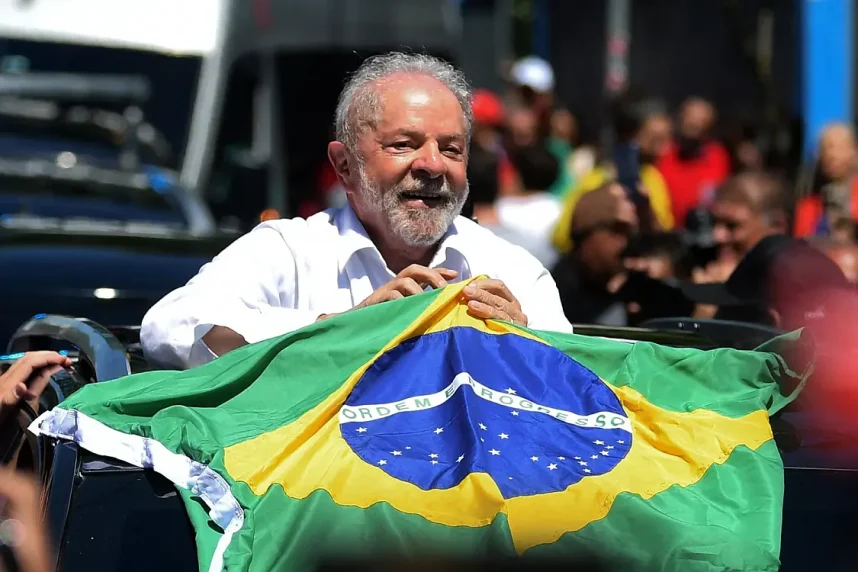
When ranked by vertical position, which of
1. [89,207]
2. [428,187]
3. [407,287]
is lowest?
[89,207]

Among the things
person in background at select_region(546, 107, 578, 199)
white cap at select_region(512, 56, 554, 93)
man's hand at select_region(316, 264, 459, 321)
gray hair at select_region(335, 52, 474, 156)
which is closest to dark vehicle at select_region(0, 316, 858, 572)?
man's hand at select_region(316, 264, 459, 321)

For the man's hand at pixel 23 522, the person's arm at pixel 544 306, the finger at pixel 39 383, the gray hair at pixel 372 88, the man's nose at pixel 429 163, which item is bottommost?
the man's hand at pixel 23 522

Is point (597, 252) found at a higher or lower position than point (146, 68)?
lower

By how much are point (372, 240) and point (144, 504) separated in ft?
4.92

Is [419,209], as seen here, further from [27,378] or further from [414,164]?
[27,378]

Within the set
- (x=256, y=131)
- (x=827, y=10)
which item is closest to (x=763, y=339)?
(x=827, y=10)

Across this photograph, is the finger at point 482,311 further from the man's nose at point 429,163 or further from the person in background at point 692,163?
the person in background at point 692,163

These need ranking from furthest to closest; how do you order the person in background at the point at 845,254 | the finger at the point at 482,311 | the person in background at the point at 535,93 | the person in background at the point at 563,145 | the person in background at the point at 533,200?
the person in background at the point at 535,93, the person in background at the point at 563,145, the person in background at the point at 533,200, the person in background at the point at 845,254, the finger at the point at 482,311

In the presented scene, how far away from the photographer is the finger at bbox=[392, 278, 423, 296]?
3.31 metres

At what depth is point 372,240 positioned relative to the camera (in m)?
4.03

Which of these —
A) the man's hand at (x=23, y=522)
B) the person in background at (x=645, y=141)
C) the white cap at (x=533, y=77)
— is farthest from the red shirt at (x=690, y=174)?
the man's hand at (x=23, y=522)

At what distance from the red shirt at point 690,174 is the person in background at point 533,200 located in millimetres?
1703

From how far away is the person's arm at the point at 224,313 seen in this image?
3.47 m

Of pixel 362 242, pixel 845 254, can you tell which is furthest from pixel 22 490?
pixel 845 254
